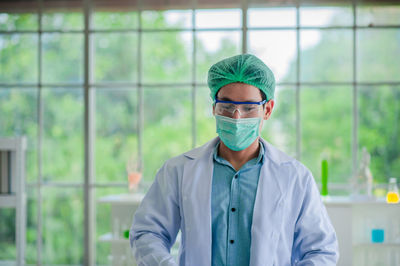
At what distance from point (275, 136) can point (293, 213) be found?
5.72 m

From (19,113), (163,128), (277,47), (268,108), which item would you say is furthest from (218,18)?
(268,108)

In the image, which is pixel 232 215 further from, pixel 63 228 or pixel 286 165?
pixel 63 228

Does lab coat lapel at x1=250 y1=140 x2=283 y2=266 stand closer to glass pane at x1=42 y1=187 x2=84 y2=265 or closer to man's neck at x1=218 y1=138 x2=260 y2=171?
man's neck at x1=218 y1=138 x2=260 y2=171

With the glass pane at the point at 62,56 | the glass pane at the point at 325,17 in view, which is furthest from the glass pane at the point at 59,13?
the glass pane at the point at 325,17

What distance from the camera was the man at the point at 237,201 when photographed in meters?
1.54

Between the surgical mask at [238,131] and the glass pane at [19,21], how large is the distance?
411 cm

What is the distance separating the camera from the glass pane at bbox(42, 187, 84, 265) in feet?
18.8

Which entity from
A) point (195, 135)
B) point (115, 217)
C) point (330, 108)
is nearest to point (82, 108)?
point (195, 135)

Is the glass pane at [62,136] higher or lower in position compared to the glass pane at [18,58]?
lower

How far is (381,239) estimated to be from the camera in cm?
387

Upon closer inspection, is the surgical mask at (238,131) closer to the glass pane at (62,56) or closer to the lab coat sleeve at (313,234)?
the lab coat sleeve at (313,234)

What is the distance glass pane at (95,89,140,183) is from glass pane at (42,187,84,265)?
0.54 m

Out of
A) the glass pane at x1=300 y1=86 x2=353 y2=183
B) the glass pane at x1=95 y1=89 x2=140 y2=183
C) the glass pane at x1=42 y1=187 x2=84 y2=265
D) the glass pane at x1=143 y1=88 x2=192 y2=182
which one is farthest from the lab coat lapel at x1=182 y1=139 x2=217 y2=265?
the glass pane at x1=300 y1=86 x2=353 y2=183

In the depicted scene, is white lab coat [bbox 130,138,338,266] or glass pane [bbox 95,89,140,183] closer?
white lab coat [bbox 130,138,338,266]
